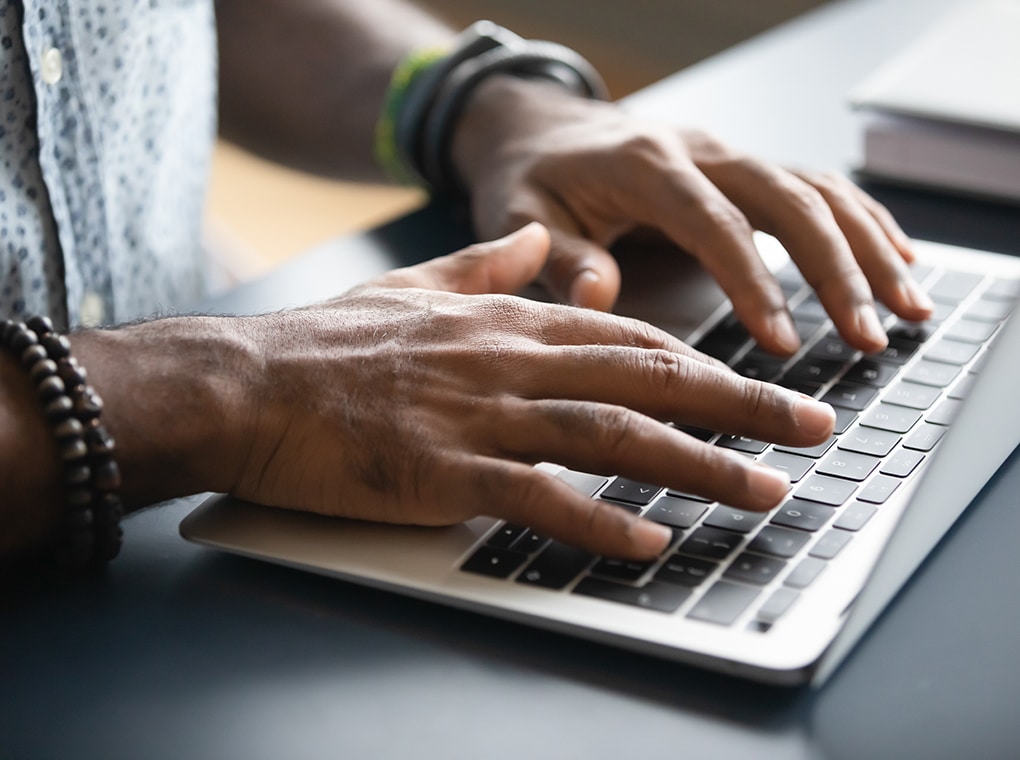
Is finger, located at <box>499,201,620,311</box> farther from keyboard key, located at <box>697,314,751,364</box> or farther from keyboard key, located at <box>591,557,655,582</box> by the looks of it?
keyboard key, located at <box>591,557,655,582</box>

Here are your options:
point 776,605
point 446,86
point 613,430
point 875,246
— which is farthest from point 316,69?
point 776,605

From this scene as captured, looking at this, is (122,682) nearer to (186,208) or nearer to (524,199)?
(524,199)

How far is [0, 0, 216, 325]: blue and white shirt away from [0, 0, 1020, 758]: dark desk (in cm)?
21

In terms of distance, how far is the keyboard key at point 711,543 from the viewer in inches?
19.8

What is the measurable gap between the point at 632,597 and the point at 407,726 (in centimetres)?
10

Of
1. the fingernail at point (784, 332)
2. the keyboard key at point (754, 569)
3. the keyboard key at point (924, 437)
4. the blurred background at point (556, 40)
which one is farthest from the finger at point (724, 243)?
the blurred background at point (556, 40)

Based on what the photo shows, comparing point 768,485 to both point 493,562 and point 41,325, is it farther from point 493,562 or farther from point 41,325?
point 41,325

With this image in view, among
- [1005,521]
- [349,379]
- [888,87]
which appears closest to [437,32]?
[888,87]

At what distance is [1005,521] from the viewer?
1.79ft

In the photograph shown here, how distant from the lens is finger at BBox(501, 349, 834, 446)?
549mm

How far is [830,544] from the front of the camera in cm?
50

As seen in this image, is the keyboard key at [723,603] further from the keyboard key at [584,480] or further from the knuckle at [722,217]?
the knuckle at [722,217]

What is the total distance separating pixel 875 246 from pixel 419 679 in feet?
1.38

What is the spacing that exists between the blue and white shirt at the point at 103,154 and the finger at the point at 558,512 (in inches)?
9.8
